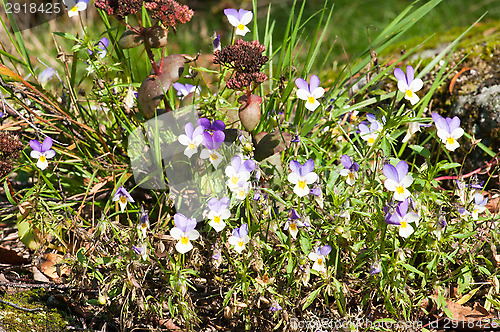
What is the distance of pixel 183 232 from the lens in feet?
4.76

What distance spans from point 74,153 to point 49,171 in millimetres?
131

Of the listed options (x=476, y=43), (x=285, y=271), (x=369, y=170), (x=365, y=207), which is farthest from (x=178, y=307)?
(x=476, y=43)

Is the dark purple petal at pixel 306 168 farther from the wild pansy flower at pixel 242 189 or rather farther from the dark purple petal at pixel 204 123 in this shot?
the dark purple petal at pixel 204 123

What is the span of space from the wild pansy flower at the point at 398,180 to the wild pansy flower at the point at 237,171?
1.35ft

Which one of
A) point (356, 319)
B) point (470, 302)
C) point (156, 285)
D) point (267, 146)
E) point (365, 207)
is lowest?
point (470, 302)

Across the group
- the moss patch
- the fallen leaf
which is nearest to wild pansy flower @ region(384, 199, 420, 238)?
the moss patch

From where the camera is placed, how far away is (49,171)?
79.6 inches

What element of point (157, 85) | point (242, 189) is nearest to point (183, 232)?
point (242, 189)

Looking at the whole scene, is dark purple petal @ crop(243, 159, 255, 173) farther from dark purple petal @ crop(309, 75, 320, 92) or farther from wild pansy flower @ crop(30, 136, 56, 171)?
wild pansy flower @ crop(30, 136, 56, 171)

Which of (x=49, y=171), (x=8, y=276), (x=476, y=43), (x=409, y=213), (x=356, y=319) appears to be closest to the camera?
(x=409, y=213)

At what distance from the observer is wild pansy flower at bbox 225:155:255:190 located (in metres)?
1.41

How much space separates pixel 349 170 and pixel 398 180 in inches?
7.7

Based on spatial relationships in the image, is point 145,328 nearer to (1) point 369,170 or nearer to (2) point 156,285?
(2) point 156,285

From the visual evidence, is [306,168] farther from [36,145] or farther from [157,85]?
[36,145]
